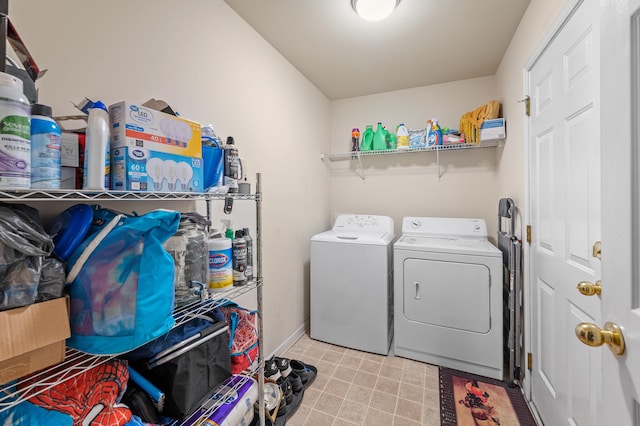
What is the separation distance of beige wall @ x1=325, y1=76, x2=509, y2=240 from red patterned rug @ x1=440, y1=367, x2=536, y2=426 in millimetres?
1350

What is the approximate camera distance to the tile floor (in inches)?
65.0

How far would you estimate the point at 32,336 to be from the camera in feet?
2.11

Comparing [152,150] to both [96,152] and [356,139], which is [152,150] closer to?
[96,152]

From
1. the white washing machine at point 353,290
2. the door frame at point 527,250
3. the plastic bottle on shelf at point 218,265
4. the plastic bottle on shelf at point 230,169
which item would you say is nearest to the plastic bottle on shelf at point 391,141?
the white washing machine at point 353,290

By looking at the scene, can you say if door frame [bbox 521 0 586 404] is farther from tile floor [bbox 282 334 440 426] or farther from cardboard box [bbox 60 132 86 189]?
cardboard box [bbox 60 132 86 189]

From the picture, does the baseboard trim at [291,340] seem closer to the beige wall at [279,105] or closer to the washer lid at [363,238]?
the beige wall at [279,105]

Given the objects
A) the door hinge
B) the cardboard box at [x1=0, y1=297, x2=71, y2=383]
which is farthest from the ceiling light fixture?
the cardboard box at [x1=0, y1=297, x2=71, y2=383]

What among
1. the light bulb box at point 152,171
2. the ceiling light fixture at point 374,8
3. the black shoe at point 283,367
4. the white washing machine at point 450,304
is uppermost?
the ceiling light fixture at point 374,8

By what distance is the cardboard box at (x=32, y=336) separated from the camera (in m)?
0.60

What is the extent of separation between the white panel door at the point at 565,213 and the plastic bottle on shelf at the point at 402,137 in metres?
1.17

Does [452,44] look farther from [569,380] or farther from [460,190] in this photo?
[569,380]

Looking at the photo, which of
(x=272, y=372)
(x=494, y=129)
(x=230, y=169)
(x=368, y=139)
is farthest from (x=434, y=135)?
(x=272, y=372)

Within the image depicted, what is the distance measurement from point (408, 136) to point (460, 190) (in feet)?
2.51

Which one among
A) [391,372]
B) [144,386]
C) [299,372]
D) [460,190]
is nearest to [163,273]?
[144,386]
